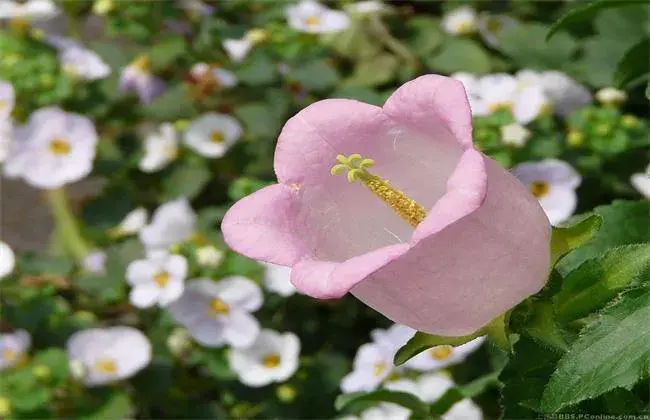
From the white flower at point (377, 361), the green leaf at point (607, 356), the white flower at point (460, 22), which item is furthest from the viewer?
the white flower at point (460, 22)

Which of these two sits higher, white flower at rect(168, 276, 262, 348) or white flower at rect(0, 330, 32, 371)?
white flower at rect(168, 276, 262, 348)

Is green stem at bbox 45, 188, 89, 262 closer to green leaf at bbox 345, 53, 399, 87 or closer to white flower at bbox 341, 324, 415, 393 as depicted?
green leaf at bbox 345, 53, 399, 87

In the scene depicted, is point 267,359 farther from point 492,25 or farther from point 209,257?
point 492,25

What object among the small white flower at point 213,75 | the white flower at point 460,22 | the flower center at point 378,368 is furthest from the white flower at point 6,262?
the white flower at point 460,22

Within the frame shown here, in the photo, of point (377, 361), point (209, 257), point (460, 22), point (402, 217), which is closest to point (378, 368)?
point (377, 361)

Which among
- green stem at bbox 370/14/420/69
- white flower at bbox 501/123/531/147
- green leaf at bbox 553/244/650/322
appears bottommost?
green stem at bbox 370/14/420/69

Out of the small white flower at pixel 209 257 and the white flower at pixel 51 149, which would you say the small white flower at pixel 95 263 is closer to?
the white flower at pixel 51 149

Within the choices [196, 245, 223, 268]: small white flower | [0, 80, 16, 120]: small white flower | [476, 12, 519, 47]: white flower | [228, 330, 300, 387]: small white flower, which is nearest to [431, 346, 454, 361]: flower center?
[228, 330, 300, 387]: small white flower
